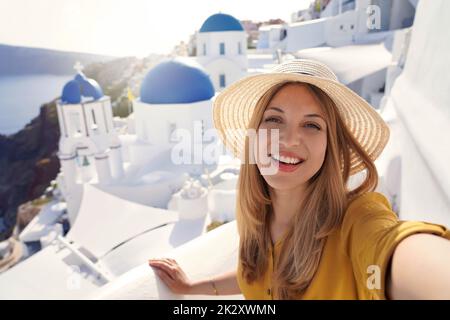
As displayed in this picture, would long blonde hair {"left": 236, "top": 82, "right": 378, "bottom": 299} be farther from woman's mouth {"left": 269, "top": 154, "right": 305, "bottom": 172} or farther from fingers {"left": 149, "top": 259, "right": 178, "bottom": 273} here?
fingers {"left": 149, "top": 259, "right": 178, "bottom": 273}

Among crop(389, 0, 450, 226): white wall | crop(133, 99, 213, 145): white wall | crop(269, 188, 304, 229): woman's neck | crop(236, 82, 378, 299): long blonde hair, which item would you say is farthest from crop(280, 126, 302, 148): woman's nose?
crop(133, 99, 213, 145): white wall

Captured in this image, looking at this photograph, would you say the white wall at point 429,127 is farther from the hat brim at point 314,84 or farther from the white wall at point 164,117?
the white wall at point 164,117

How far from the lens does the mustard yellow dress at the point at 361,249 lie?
68 centimetres

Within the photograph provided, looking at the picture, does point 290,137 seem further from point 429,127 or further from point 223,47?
point 223,47

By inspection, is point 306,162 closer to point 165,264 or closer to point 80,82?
point 165,264

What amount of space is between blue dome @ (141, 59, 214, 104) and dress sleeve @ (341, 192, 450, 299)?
319 inches

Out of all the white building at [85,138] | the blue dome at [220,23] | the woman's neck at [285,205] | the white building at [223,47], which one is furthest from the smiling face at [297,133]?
the blue dome at [220,23]

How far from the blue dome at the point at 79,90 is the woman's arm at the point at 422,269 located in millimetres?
8548

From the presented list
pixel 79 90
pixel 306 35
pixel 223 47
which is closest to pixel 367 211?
pixel 79 90

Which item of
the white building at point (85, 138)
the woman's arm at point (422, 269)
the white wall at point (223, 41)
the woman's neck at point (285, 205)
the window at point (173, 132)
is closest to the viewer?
the woman's arm at point (422, 269)

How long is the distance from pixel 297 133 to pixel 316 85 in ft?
0.55

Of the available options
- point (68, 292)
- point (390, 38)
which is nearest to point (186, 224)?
point (68, 292)
